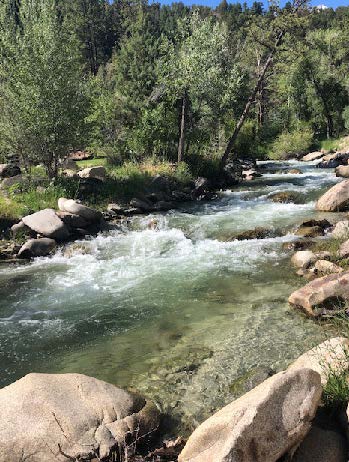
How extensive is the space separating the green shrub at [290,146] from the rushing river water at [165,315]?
30.3m

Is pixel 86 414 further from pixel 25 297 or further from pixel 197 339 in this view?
pixel 25 297

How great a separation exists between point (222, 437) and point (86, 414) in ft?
6.82

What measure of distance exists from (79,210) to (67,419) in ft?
45.0

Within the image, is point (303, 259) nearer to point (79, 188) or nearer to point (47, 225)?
point (47, 225)

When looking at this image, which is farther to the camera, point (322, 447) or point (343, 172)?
point (343, 172)

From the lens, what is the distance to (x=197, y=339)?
352 inches

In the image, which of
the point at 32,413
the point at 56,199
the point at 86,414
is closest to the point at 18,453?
the point at 32,413

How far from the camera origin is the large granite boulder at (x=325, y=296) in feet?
30.3

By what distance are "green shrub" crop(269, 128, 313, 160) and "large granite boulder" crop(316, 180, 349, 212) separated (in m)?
27.5

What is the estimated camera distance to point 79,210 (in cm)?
1872

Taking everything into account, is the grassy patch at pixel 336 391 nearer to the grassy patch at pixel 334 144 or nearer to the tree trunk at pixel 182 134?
the tree trunk at pixel 182 134

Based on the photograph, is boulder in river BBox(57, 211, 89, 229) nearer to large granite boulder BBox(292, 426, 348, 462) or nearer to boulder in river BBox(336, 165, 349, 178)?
large granite boulder BBox(292, 426, 348, 462)

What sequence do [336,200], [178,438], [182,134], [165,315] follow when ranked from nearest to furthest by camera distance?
[178,438]
[165,315]
[336,200]
[182,134]

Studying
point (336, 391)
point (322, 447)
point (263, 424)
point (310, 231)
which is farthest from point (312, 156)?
point (263, 424)
